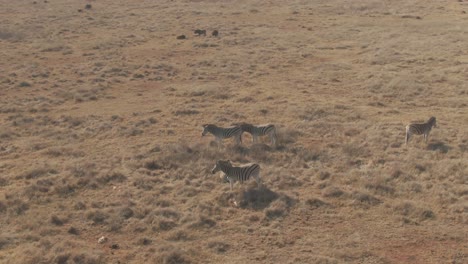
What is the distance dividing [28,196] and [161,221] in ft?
17.4

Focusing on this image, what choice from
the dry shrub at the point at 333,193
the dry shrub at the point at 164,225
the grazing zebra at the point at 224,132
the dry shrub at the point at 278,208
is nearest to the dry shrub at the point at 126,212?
the dry shrub at the point at 164,225

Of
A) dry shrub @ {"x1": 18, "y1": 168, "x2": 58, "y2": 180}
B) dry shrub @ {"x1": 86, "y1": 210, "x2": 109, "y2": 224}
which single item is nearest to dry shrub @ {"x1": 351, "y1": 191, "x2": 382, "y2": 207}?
dry shrub @ {"x1": 86, "y1": 210, "x2": 109, "y2": 224}

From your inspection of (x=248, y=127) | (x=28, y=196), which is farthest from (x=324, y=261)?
(x=28, y=196)

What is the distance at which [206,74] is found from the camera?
1375 inches

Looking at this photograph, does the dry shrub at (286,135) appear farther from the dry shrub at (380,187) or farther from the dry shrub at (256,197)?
the dry shrub at (380,187)

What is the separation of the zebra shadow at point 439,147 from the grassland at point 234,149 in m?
0.20

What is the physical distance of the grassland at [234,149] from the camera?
47.4 ft

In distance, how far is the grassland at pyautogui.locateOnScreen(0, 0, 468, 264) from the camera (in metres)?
14.4

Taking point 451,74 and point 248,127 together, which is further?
point 451,74

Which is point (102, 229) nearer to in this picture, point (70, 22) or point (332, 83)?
point (332, 83)

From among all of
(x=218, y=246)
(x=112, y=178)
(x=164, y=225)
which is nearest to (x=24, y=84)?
(x=112, y=178)

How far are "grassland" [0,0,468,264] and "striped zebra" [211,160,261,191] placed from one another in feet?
1.45

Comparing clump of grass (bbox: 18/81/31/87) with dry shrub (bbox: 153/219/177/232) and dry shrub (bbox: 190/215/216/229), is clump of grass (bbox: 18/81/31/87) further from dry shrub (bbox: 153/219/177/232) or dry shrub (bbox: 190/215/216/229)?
dry shrub (bbox: 190/215/216/229)

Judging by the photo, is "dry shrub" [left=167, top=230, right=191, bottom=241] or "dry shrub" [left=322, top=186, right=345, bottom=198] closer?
"dry shrub" [left=167, top=230, right=191, bottom=241]
